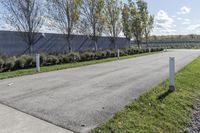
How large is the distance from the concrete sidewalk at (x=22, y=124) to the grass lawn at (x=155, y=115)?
34.5 inches

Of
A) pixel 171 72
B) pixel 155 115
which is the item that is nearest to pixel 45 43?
pixel 171 72

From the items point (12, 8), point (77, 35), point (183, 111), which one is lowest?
point (183, 111)

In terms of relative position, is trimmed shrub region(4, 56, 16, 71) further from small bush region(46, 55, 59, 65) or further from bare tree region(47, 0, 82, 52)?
bare tree region(47, 0, 82, 52)

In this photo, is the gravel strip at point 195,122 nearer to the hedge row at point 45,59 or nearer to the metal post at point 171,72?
the metal post at point 171,72

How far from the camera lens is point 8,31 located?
2305 cm

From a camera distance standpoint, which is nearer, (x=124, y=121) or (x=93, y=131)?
(x=93, y=131)

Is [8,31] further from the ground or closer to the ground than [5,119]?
further from the ground

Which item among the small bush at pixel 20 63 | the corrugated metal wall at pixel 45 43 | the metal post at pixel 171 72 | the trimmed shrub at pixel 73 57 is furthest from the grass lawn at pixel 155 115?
the corrugated metal wall at pixel 45 43

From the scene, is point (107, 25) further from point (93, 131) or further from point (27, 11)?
point (93, 131)

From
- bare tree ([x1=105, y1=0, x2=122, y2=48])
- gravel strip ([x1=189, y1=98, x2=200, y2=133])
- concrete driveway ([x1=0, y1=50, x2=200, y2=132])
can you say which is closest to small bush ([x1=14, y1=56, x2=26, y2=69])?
concrete driveway ([x1=0, y1=50, x2=200, y2=132])

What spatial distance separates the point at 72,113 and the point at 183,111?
291 cm

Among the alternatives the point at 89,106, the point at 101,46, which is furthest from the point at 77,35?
the point at 89,106

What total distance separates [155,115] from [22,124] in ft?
9.73

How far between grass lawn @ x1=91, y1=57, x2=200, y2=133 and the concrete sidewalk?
0.88 metres
